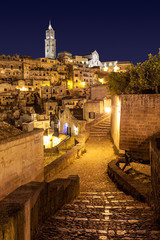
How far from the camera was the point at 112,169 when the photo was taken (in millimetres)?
9375

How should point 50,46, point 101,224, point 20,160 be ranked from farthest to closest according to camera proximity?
point 50,46 → point 20,160 → point 101,224

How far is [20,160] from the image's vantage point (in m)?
6.82

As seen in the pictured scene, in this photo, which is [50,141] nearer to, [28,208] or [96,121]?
[96,121]

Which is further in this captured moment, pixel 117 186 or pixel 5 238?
pixel 117 186

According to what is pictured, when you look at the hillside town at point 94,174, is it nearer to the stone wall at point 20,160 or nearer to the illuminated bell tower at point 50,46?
the stone wall at point 20,160

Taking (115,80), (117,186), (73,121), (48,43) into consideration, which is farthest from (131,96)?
(48,43)

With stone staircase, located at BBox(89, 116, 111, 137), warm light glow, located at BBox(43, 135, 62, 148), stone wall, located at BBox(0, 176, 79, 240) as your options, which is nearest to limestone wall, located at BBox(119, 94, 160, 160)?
stone staircase, located at BBox(89, 116, 111, 137)

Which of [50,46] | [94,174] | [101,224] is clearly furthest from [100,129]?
[50,46]

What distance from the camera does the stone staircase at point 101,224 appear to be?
11.9 feet

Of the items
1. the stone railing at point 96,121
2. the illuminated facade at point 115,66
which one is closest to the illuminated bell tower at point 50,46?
the illuminated facade at point 115,66

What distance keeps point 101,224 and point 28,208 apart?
200 cm

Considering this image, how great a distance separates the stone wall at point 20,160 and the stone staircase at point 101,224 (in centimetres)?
222

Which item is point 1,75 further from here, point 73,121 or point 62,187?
point 62,187

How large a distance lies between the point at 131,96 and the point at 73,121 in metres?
12.4
